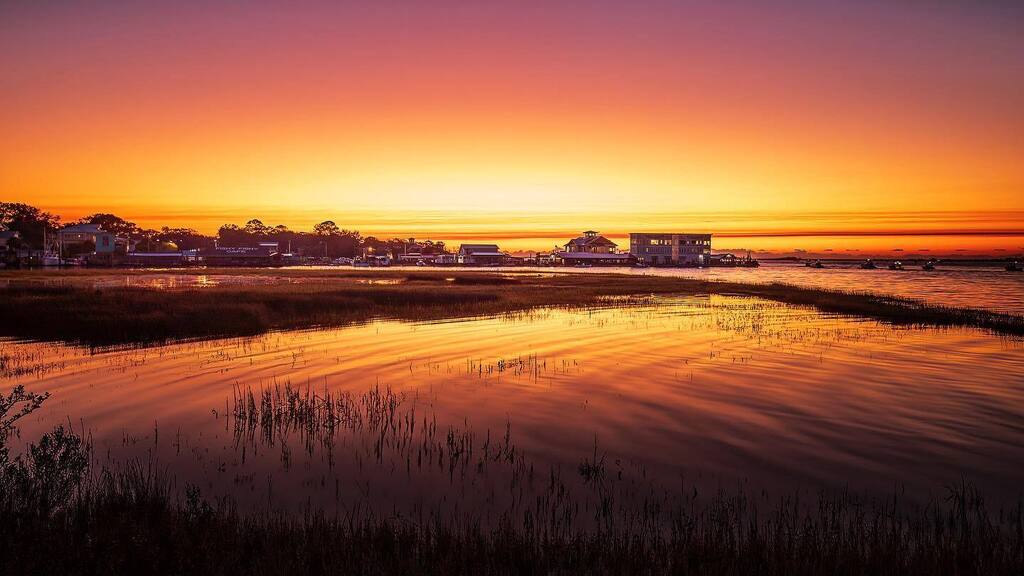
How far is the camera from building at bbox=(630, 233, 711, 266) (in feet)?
620

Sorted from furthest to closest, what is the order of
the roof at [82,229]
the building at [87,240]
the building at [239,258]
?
the building at [239,258] → the roof at [82,229] → the building at [87,240]

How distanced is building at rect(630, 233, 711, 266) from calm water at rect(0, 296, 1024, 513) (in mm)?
166369

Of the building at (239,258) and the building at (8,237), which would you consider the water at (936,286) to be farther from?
the building at (8,237)

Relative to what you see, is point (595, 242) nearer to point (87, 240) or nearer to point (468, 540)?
point (87, 240)

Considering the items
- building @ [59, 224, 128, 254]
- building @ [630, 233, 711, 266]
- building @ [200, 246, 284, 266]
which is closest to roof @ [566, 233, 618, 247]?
building @ [630, 233, 711, 266]

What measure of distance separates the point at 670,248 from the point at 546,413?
7289 inches

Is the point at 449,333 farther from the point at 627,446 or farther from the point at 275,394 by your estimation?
the point at 627,446

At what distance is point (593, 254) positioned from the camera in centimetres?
19162

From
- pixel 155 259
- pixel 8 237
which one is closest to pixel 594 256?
pixel 155 259

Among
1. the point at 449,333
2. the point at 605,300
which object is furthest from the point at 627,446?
the point at 605,300

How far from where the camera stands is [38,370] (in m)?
17.5

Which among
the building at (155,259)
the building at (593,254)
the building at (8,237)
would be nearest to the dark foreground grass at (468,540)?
the building at (155,259)

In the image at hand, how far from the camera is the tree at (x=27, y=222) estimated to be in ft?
416

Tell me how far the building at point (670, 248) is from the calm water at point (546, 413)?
6550 inches
